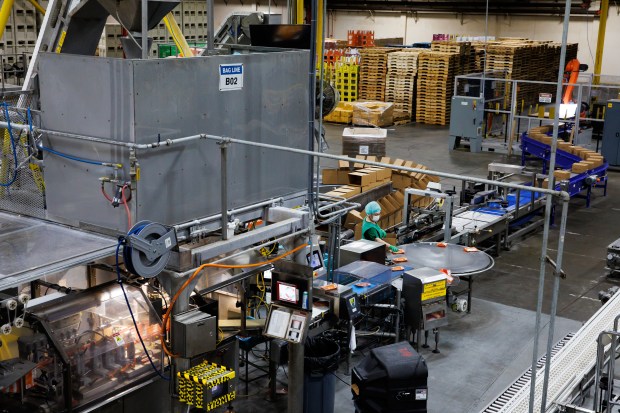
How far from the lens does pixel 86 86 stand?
636 cm

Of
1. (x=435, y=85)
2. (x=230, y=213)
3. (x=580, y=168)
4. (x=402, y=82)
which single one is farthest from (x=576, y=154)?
(x=230, y=213)

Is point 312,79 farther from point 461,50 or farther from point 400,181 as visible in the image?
point 461,50

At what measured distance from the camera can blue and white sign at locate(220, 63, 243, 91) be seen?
6824 millimetres

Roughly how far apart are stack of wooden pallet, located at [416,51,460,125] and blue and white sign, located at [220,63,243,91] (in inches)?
759

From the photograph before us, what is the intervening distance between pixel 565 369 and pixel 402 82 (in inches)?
Answer: 797

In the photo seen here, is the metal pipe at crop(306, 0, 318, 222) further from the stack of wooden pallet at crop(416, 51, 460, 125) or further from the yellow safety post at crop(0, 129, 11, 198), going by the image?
the stack of wooden pallet at crop(416, 51, 460, 125)

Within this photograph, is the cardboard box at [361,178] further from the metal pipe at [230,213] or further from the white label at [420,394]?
the white label at [420,394]

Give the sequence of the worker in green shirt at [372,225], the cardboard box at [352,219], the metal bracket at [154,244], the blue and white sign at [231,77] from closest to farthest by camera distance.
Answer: the metal bracket at [154,244]
the blue and white sign at [231,77]
the worker in green shirt at [372,225]
the cardboard box at [352,219]

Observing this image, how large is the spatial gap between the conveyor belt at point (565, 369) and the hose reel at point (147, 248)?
308 centimetres

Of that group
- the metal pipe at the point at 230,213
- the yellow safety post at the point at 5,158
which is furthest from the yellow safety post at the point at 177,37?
the yellow safety post at the point at 5,158

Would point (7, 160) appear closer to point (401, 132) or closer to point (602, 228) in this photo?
point (602, 228)

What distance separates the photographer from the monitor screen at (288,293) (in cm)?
744

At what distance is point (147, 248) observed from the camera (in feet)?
19.6

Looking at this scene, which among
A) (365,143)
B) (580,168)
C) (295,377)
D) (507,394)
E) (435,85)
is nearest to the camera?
(507,394)
